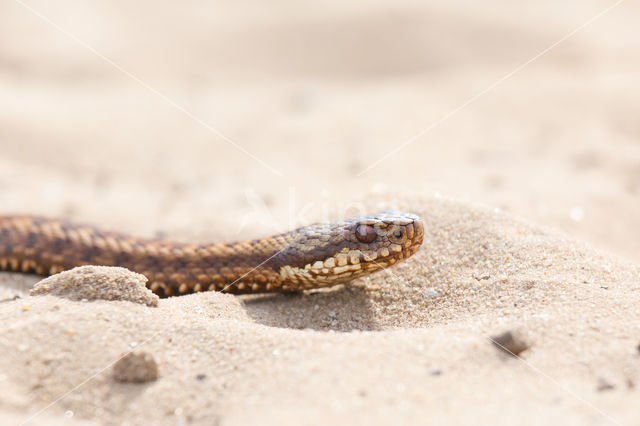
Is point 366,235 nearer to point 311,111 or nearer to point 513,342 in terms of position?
point 513,342

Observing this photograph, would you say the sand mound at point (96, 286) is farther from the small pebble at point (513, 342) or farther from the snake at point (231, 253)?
the small pebble at point (513, 342)

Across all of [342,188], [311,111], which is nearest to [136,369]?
[342,188]

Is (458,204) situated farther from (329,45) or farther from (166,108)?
(329,45)

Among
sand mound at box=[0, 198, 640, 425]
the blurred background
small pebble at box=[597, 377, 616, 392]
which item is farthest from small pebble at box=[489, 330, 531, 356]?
the blurred background

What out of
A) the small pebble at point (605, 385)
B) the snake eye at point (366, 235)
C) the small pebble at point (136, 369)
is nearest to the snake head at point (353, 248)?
the snake eye at point (366, 235)

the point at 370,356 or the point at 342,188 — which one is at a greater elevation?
the point at 370,356

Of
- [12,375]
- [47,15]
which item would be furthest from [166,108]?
[12,375]

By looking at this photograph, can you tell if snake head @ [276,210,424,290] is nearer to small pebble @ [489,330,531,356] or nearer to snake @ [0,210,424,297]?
snake @ [0,210,424,297]

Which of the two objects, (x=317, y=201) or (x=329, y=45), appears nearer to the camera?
(x=317, y=201)
